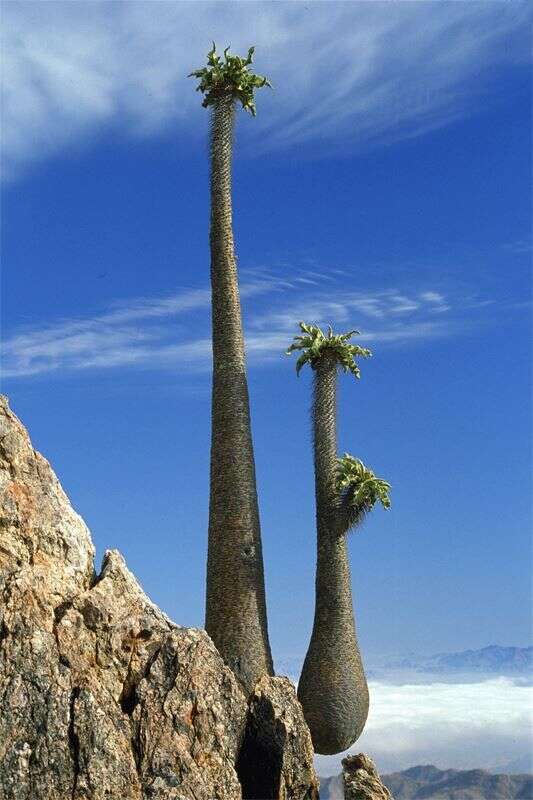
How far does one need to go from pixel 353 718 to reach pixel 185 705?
9.26 meters

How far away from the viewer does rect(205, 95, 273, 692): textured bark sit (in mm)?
29469

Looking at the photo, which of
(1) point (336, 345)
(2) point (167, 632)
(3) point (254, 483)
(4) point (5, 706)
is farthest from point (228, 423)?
(4) point (5, 706)

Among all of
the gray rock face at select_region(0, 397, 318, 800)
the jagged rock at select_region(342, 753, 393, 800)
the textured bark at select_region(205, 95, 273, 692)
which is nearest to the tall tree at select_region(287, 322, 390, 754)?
the textured bark at select_region(205, 95, 273, 692)

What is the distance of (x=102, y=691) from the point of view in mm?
21266

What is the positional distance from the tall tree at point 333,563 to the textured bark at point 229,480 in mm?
1720

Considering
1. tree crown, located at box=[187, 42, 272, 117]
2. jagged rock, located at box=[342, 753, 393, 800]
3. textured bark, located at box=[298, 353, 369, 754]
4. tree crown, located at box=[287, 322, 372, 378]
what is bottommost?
jagged rock, located at box=[342, 753, 393, 800]

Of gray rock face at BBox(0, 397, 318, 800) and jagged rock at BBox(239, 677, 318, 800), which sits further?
jagged rock at BBox(239, 677, 318, 800)

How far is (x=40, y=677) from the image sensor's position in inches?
814

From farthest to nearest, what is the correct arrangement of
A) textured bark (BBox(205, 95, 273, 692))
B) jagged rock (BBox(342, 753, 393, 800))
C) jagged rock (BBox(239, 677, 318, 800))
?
textured bark (BBox(205, 95, 273, 692)), jagged rock (BBox(342, 753, 393, 800)), jagged rock (BBox(239, 677, 318, 800))

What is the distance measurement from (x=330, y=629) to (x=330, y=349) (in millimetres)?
8856

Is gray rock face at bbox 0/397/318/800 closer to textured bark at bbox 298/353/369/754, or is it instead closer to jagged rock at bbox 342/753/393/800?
jagged rock at bbox 342/753/393/800

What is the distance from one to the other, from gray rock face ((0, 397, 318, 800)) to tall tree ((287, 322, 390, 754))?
199 inches

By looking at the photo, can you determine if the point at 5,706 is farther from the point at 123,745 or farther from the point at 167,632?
the point at 167,632

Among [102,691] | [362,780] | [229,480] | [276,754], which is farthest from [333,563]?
[102,691]
